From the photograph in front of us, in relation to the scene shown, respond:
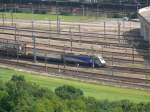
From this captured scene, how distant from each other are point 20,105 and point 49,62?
26240mm

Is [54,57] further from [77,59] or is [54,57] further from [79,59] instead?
[79,59]

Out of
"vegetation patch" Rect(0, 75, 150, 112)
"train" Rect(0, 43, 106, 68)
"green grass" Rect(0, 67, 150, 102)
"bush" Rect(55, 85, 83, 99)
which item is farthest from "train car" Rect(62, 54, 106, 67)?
"vegetation patch" Rect(0, 75, 150, 112)

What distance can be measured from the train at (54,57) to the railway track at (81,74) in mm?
1222

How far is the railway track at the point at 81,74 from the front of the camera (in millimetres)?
38844

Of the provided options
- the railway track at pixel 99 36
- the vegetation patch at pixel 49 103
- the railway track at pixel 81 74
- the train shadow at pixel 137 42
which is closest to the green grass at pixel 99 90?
the railway track at pixel 81 74

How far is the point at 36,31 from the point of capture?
65000 mm

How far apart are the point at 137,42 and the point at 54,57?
11668 mm

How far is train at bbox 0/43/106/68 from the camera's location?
45.4m

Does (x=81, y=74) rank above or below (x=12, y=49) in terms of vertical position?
below

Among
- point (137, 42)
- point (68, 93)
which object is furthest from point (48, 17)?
point (68, 93)

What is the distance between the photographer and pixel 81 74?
139ft

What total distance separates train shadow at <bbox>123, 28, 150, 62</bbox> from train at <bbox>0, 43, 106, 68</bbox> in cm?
496

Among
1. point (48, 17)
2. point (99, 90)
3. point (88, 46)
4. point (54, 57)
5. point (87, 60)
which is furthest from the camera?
point (48, 17)

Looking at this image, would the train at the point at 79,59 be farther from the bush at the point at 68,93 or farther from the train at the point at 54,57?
the bush at the point at 68,93
